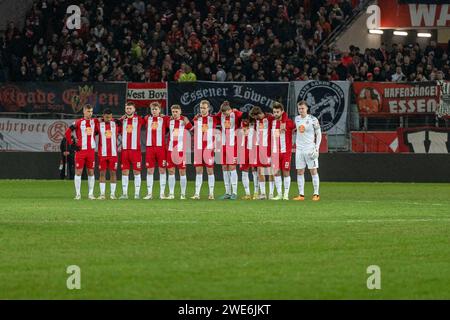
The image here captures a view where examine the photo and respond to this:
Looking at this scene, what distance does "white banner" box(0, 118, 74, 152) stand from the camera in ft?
117

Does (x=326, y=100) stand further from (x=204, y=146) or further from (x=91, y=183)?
(x=91, y=183)

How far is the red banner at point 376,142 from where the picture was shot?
1372 inches

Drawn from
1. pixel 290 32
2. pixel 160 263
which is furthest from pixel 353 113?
pixel 160 263

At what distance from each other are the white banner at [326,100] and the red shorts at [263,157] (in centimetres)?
708

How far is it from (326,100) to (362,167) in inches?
118

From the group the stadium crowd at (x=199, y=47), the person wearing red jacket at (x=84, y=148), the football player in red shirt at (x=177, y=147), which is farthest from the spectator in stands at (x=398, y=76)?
the person wearing red jacket at (x=84, y=148)

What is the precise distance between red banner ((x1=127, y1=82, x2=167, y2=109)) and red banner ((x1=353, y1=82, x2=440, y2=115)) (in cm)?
585

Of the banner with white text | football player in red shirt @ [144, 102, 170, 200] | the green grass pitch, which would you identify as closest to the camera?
the green grass pitch

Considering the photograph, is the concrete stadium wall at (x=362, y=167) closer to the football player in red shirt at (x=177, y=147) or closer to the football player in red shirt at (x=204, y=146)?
the football player in red shirt at (x=204, y=146)

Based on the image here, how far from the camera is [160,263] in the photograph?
13.3 metres

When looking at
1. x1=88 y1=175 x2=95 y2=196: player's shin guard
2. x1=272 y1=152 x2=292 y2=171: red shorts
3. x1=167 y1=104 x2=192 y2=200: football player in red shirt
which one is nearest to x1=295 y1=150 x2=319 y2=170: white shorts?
x1=272 y1=152 x2=292 y2=171: red shorts

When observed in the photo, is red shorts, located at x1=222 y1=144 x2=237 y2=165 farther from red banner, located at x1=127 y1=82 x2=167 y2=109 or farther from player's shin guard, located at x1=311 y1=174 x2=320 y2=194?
red banner, located at x1=127 y1=82 x2=167 y2=109

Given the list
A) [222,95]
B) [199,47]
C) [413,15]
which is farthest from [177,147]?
[413,15]

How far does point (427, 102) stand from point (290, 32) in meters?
8.35
